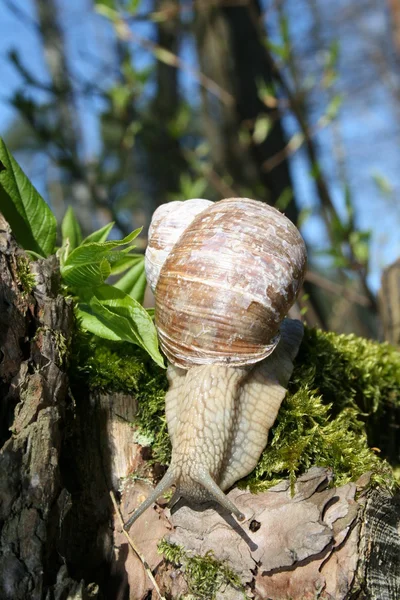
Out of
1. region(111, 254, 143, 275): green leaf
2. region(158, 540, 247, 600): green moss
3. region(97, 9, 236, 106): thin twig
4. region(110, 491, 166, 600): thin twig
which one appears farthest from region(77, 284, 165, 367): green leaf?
region(97, 9, 236, 106): thin twig

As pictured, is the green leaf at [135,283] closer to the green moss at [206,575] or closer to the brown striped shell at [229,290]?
the brown striped shell at [229,290]

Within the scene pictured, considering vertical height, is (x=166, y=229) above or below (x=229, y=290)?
above

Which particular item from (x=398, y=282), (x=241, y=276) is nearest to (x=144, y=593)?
(x=241, y=276)

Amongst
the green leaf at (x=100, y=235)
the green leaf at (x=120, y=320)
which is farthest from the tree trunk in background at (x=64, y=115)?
the green leaf at (x=120, y=320)

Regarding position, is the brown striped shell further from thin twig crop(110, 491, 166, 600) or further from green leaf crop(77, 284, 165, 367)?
thin twig crop(110, 491, 166, 600)

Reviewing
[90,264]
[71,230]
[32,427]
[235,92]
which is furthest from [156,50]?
[32,427]

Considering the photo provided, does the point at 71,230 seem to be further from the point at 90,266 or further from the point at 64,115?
the point at 64,115
